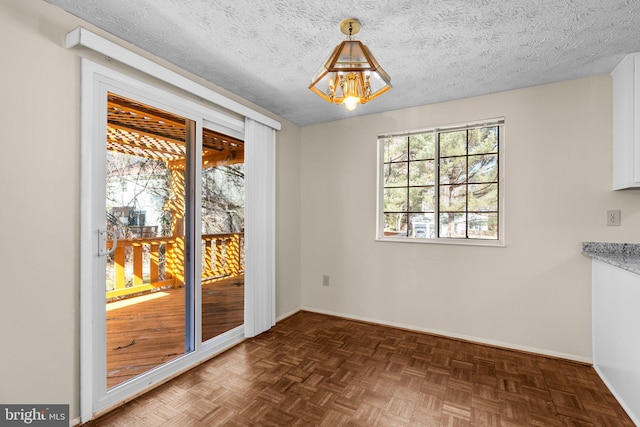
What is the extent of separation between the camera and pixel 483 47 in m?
2.01

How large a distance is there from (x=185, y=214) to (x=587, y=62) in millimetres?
3395

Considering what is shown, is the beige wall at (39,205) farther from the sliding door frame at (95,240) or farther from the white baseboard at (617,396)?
the white baseboard at (617,396)

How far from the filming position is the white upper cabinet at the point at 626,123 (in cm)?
203

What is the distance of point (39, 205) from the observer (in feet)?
5.13

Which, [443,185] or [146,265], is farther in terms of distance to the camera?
[443,185]

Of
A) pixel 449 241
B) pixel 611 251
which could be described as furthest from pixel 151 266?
pixel 611 251

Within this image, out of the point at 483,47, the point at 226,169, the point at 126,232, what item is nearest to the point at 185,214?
the point at 126,232

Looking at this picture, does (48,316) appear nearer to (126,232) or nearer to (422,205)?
(126,232)

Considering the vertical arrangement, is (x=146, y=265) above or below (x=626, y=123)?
below

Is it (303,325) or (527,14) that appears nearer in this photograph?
(527,14)
